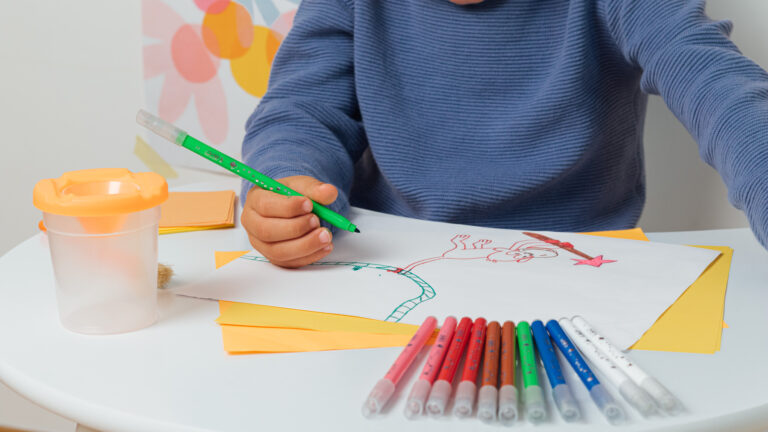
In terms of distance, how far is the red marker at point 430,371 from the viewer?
0.33 meters

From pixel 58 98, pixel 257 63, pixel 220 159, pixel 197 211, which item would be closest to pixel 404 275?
pixel 220 159

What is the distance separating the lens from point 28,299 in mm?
486

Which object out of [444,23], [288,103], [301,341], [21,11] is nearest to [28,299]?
[301,341]

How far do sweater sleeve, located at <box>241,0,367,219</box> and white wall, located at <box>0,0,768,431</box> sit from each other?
0.52 m

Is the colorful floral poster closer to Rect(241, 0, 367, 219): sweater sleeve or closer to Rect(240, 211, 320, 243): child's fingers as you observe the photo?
Rect(241, 0, 367, 219): sweater sleeve

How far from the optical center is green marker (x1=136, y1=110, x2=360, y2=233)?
488 mm

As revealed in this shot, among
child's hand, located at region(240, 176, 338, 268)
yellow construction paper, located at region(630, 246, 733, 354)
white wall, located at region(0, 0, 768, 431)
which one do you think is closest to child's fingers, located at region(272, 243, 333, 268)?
child's hand, located at region(240, 176, 338, 268)

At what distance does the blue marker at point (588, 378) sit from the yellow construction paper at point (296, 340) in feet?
0.28

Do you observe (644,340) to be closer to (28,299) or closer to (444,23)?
(28,299)

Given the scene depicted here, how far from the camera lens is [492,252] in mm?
577

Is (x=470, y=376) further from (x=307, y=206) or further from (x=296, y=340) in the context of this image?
(x=307, y=206)

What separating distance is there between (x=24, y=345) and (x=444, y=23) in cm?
59

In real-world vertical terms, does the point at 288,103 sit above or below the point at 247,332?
above

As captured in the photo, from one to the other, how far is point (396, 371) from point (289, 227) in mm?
214
